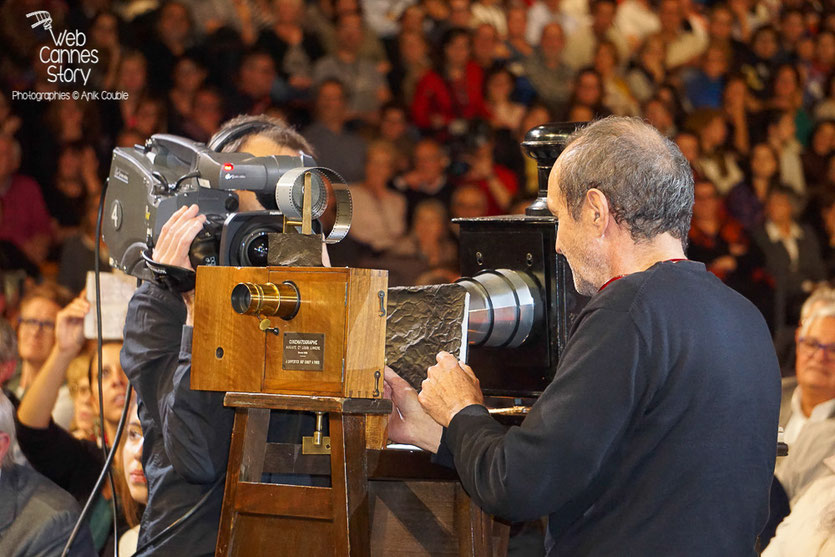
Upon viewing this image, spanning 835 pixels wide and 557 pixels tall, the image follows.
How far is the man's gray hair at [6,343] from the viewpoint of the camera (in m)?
3.56

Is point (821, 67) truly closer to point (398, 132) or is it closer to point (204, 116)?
point (398, 132)

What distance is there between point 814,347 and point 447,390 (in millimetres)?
2605

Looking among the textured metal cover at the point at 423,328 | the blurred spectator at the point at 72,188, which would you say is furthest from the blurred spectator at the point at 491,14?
the textured metal cover at the point at 423,328

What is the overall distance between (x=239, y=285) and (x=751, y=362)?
2.33ft

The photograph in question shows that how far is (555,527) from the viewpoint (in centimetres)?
145

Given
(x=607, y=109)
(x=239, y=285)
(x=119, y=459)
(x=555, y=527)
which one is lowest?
(x=119, y=459)

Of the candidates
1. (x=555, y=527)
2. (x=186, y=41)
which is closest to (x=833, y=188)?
(x=186, y=41)

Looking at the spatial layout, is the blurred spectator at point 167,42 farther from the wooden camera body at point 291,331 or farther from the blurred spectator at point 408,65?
the wooden camera body at point 291,331

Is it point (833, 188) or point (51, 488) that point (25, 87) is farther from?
point (833, 188)

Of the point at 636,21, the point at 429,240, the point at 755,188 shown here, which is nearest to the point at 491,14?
the point at 636,21

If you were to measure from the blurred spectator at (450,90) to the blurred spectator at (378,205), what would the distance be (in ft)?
1.11

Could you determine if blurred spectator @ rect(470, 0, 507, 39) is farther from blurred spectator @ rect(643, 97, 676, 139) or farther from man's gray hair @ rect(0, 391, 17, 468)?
man's gray hair @ rect(0, 391, 17, 468)

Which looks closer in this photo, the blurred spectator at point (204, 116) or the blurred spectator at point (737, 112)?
the blurred spectator at point (204, 116)

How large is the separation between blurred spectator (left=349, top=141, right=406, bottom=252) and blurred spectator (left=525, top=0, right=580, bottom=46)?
122 centimetres
